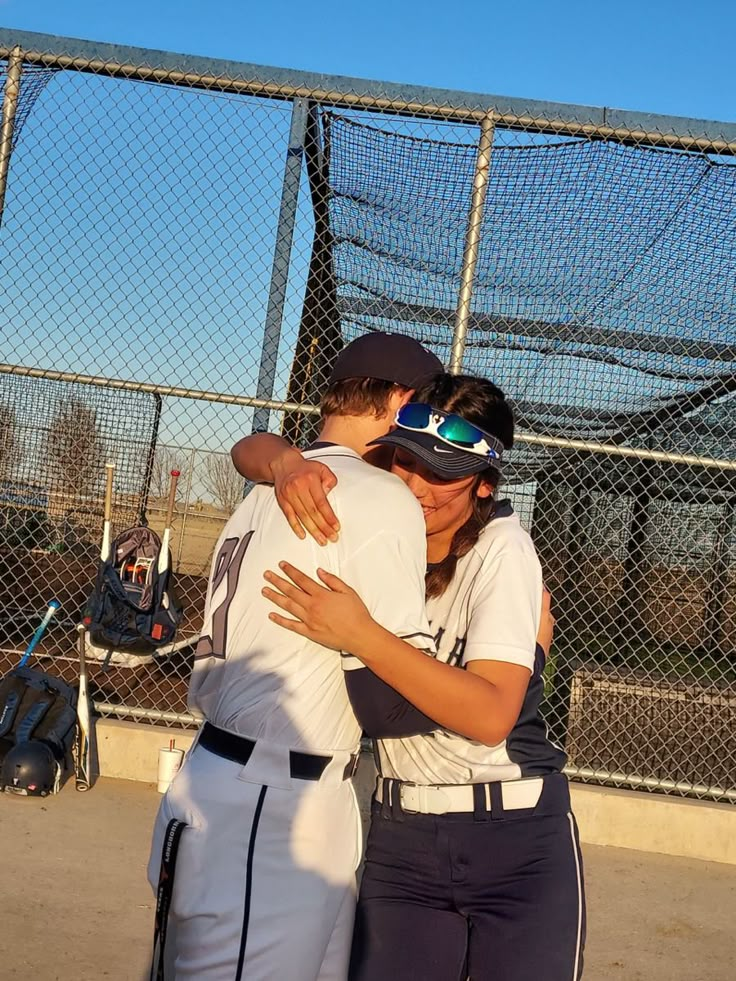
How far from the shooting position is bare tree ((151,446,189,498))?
8387 mm

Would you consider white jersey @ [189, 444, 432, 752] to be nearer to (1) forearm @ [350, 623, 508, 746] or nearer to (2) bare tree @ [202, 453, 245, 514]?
(1) forearm @ [350, 623, 508, 746]

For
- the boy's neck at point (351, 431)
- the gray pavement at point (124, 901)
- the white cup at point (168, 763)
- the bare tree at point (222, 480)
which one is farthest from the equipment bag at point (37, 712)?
the bare tree at point (222, 480)

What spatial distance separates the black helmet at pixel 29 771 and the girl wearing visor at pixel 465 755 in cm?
280

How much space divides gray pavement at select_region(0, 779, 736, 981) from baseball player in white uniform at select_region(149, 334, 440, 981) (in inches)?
66.3

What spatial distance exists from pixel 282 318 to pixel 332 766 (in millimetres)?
3609

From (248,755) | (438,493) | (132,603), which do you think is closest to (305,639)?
(248,755)

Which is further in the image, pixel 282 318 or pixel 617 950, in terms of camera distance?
pixel 282 318

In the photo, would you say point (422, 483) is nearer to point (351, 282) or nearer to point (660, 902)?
point (660, 902)

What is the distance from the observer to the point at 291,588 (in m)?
1.68

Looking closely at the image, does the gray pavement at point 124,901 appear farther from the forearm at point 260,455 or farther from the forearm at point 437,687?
the forearm at point 437,687

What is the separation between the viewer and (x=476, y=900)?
196 centimetres

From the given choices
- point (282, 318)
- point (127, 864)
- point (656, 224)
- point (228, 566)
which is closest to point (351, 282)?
point (282, 318)

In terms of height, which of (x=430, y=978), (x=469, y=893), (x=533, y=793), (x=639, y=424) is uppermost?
(x=639, y=424)

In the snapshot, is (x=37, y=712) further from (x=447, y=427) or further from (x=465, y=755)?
(x=447, y=427)
